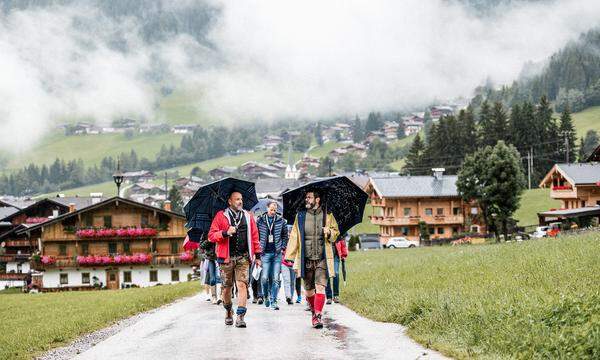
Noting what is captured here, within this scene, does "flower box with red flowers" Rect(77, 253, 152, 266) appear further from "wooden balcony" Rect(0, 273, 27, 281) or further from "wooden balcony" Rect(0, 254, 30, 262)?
"wooden balcony" Rect(0, 254, 30, 262)

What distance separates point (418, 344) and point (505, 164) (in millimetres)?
67897

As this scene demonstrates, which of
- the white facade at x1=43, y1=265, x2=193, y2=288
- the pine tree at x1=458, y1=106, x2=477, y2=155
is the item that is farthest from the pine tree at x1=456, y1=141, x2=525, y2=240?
the pine tree at x1=458, y1=106, x2=477, y2=155

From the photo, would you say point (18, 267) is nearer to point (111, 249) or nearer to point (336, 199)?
point (111, 249)

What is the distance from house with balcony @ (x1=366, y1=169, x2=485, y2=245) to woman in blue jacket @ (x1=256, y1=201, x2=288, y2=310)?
81.3 meters

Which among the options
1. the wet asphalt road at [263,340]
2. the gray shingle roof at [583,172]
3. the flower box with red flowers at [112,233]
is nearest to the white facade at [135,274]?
the flower box with red flowers at [112,233]

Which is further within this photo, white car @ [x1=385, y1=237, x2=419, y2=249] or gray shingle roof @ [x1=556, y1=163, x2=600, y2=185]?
white car @ [x1=385, y1=237, x2=419, y2=249]

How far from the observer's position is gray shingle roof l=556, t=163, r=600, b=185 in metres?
81.0

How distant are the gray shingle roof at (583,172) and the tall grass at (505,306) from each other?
64623 millimetres

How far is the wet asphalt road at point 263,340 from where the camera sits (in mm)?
11383

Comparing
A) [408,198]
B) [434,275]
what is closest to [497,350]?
[434,275]

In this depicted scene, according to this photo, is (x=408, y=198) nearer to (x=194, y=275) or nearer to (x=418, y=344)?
(x=194, y=275)

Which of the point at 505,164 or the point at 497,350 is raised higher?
the point at 505,164

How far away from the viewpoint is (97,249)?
259 ft

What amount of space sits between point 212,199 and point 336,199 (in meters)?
2.92
